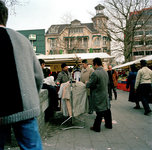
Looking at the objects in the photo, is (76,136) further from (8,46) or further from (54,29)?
(54,29)

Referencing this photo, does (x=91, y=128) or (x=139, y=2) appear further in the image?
(x=139, y=2)

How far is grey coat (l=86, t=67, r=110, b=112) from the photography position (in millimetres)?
3991

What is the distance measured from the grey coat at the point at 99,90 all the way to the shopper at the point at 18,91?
2.71 m

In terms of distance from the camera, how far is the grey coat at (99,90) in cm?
399

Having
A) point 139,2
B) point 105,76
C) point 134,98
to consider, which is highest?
point 139,2

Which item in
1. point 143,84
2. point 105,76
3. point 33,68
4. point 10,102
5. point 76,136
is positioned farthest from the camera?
point 143,84

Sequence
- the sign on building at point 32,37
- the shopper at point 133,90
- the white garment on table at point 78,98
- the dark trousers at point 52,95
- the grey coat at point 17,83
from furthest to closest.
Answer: the sign on building at point 32,37 → the shopper at point 133,90 → the dark trousers at point 52,95 → the white garment on table at point 78,98 → the grey coat at point 17,83

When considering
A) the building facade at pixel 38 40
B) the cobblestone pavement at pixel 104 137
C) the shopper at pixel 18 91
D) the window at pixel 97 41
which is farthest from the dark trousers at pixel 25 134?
the building facade at pixel 38 40

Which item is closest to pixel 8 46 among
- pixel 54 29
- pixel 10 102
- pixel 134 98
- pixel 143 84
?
pixel 10 102

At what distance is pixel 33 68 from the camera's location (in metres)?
1.53

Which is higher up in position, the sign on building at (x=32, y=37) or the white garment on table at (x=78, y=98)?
the sign on building at (x=32, y=37)

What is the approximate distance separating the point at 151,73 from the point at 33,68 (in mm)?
5320

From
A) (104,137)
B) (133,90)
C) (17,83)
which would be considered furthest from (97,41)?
(17,83)

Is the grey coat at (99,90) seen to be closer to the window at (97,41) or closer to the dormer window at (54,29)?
the window at (97,41)
